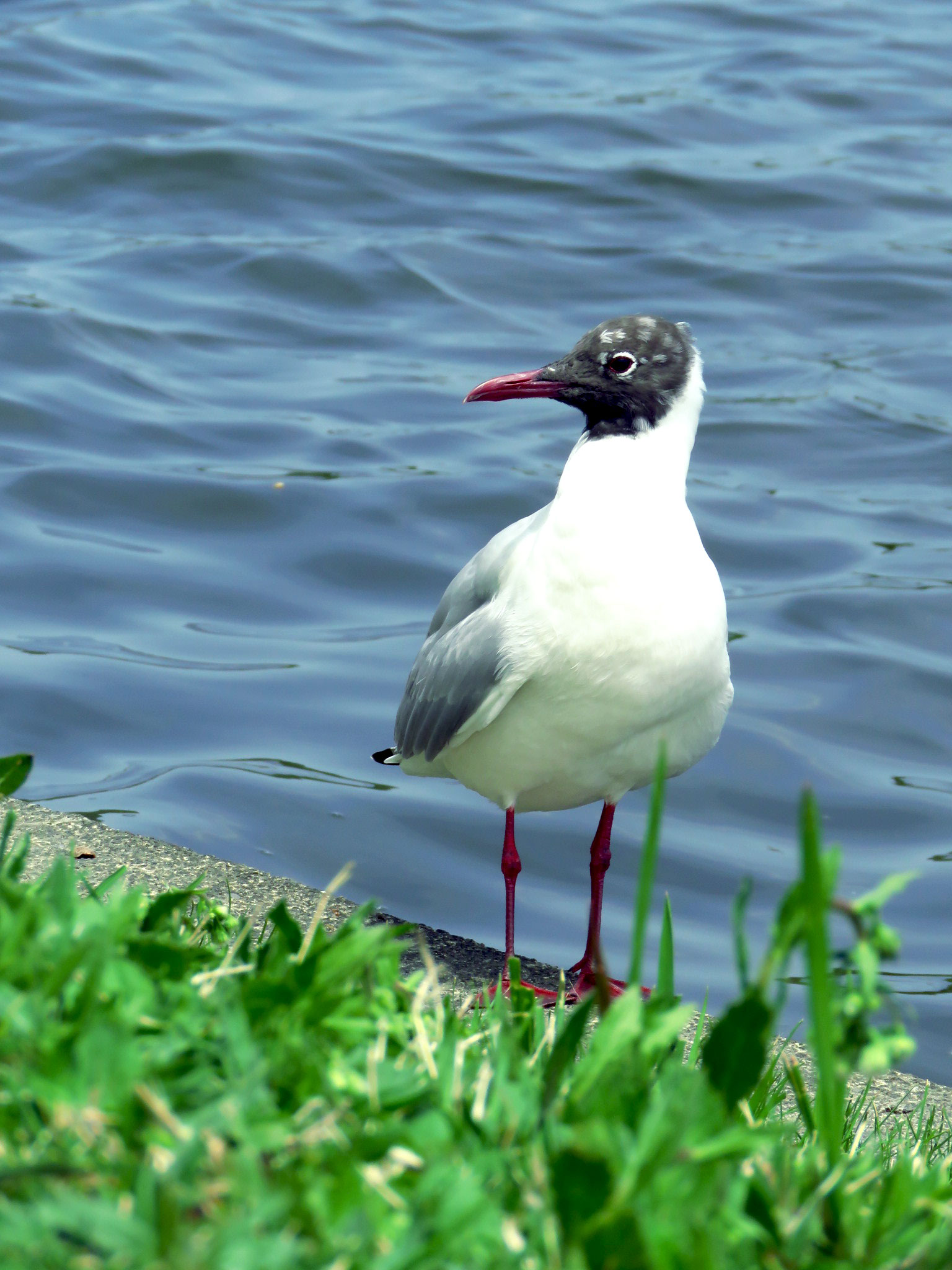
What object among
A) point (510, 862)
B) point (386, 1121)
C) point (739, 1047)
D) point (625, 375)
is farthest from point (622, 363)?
point (386, 1121)

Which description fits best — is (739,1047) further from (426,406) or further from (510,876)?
(426,406)

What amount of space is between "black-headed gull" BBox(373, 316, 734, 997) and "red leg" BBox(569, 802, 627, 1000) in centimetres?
2

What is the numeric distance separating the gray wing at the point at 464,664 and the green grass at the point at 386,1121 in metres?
1.98

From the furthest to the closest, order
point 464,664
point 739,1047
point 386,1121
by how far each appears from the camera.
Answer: point 464,664, point 739,1047, point 386,1121

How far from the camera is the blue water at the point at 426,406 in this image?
6.46 m

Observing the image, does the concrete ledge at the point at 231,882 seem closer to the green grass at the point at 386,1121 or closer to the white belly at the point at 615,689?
the white belly at the point at 615,689

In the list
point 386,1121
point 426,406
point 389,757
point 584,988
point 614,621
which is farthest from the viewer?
point 426,406

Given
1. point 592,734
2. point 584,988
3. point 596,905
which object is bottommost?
point 584,988

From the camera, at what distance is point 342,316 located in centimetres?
1082

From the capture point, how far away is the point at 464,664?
4.28 metres

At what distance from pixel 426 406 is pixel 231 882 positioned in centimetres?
577

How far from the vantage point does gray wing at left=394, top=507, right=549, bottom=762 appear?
4.18 meters

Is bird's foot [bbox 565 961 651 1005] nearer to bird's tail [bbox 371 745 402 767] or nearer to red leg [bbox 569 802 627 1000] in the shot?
red leg [bbox 569 802 627 1000]

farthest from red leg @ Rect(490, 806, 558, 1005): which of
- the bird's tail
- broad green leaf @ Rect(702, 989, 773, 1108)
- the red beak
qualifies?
broad green leaf @ Rect(702, 989, 773, 1108)
